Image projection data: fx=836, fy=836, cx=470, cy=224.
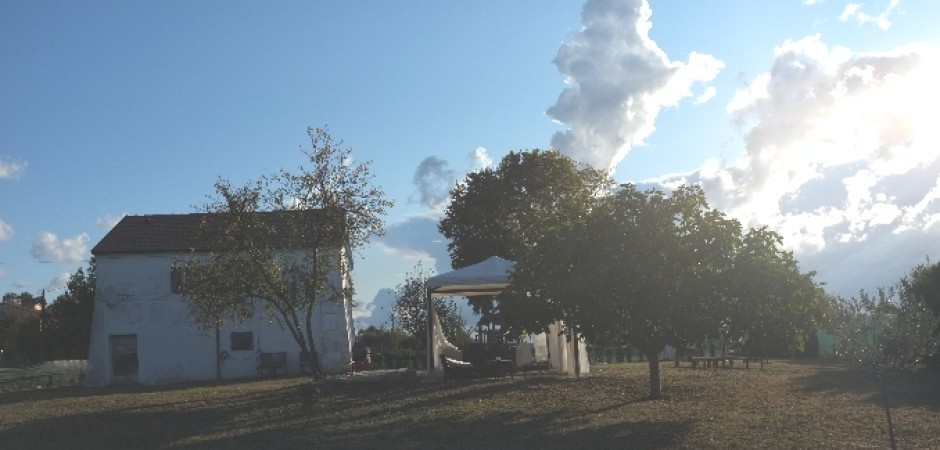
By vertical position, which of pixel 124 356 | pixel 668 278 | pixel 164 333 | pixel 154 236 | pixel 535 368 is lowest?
pixel 535 368

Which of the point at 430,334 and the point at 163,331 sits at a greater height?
the point at 163,331

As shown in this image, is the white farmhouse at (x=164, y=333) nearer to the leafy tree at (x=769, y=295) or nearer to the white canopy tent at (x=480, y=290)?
the white canopy tent at (x=480, y=290)

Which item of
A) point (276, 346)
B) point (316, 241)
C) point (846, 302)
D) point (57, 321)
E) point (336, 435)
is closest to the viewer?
point (846, 302)

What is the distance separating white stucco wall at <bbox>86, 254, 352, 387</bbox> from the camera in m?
34.2

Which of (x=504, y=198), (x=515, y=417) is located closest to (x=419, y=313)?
(x=504, y=198)

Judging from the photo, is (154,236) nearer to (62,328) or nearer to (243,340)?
(243,340)

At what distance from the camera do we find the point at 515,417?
1466cm

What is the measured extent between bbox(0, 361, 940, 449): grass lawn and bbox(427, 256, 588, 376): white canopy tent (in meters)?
1.87

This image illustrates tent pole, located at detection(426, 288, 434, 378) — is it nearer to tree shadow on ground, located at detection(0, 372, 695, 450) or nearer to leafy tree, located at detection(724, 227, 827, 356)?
tree shadow on ground, located at detection(0, 372, 695, 450)

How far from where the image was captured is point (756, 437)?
1203cm

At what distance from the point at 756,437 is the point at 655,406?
12.3ft

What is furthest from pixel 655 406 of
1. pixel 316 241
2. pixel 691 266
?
pixel 316 241

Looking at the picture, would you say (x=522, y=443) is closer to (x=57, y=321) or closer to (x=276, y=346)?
(x=276, y=346)

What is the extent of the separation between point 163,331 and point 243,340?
3288 mm
